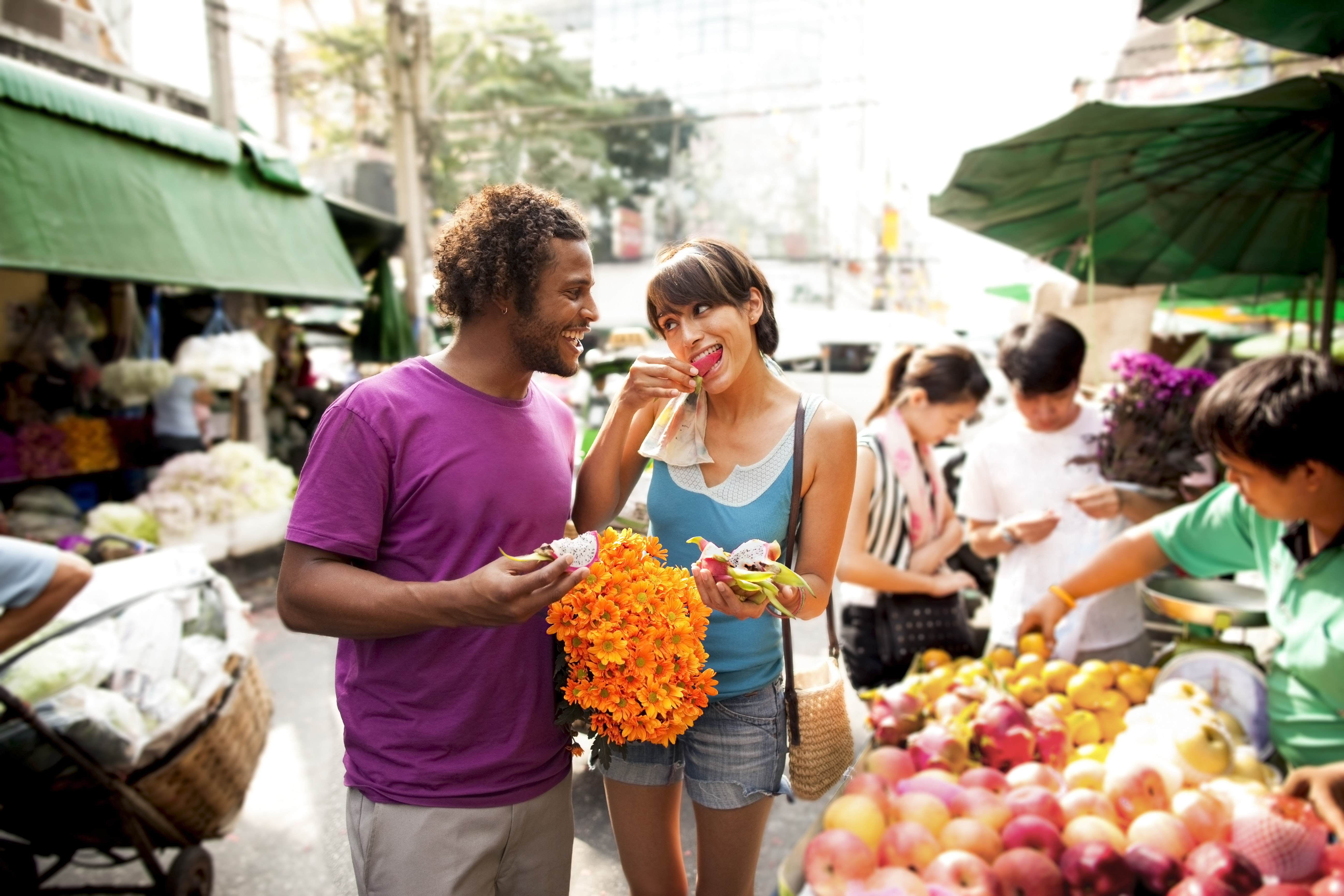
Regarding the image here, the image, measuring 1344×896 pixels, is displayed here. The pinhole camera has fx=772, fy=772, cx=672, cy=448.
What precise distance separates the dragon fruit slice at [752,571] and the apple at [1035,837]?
2.61 feet

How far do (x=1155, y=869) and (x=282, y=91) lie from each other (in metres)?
17.3

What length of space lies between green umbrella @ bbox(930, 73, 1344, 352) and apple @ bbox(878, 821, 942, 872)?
2790mm

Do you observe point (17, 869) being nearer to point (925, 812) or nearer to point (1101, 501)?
point (925, 812)

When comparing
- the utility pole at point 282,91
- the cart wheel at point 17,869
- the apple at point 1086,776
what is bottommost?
the cart wheel at point 17,869

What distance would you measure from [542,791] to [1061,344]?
96.4 inches

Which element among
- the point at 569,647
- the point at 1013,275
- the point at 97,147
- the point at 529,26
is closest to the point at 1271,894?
the point at 569,647

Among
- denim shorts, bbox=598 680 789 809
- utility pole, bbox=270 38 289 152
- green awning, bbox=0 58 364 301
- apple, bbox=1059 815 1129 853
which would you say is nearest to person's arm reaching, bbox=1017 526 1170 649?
apple, bbox=1059 815 1129 853

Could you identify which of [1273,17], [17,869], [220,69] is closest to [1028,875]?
[1273,17]

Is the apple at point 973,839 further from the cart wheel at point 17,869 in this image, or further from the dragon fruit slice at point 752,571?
the cart wheel at point 17,869

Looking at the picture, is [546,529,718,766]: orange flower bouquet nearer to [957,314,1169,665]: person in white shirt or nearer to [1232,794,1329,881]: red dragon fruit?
[1232,794,1329,881]: red dragon fruit

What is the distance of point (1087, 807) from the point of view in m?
1.88

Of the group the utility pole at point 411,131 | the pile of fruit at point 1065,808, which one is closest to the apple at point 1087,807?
the pile of fruit at point 1065,808

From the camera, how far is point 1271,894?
1.52m

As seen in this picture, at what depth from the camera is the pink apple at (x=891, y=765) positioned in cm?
206
